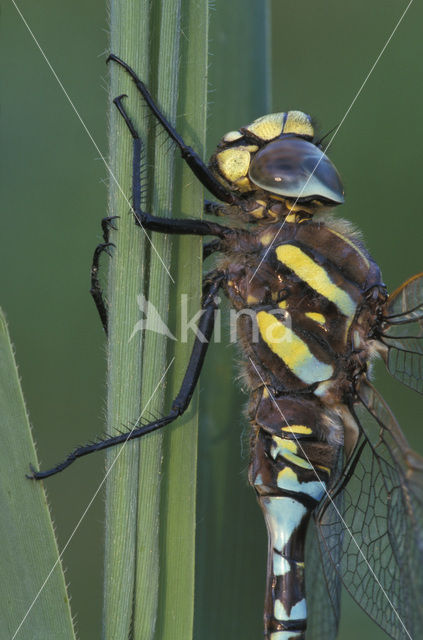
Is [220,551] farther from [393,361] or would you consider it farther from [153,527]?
[393,361]

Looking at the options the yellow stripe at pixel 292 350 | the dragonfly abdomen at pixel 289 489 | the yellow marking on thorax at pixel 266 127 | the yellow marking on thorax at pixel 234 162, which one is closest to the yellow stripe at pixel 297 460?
the dragonfly abdomen at pixel 289 489

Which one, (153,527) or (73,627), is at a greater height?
(153,527)

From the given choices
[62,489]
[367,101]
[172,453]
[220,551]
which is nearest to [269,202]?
[172,453]

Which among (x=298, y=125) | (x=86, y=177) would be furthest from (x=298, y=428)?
(x=86, y=177)

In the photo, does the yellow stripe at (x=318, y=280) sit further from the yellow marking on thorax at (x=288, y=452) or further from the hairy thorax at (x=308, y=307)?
the yellow marking on thorax at (x=288, y=452)

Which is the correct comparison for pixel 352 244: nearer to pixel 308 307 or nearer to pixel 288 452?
pixel 308 307
